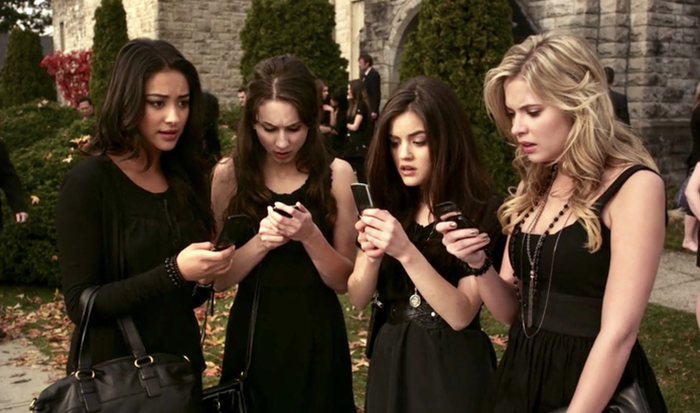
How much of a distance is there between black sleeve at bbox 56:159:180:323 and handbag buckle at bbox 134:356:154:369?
0.15 m

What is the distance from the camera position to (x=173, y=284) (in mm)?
2260

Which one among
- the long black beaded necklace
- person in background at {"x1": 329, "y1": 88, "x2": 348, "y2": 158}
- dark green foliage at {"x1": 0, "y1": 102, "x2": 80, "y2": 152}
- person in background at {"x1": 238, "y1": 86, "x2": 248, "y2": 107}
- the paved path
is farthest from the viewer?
person in background at {"x1": 329, "y1": 88, "x2": 348, "y2": 158}

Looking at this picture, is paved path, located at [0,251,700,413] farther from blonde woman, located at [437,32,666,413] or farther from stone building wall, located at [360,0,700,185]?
blonde woman, located at [437,32,666,413]

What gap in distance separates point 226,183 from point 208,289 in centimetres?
47

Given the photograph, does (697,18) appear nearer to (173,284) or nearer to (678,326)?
(678,326)

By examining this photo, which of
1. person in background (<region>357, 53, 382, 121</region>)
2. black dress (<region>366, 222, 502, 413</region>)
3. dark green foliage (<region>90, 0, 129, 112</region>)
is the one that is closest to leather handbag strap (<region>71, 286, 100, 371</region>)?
black dress (<region>366, 222, 502, 413</region>)

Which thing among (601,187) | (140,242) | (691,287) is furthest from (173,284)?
(691,287)

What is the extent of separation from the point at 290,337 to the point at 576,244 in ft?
3.95

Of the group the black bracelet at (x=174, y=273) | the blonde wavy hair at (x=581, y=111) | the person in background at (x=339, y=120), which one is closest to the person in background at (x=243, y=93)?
the black bracelet at (x=174, y=273)

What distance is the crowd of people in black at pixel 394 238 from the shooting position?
6.81 feet

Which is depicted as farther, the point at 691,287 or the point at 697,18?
the point at 697,18

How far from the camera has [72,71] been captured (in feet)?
78.6

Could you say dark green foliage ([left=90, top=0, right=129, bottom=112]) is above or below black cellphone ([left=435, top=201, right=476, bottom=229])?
above

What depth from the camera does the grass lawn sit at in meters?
4.82
